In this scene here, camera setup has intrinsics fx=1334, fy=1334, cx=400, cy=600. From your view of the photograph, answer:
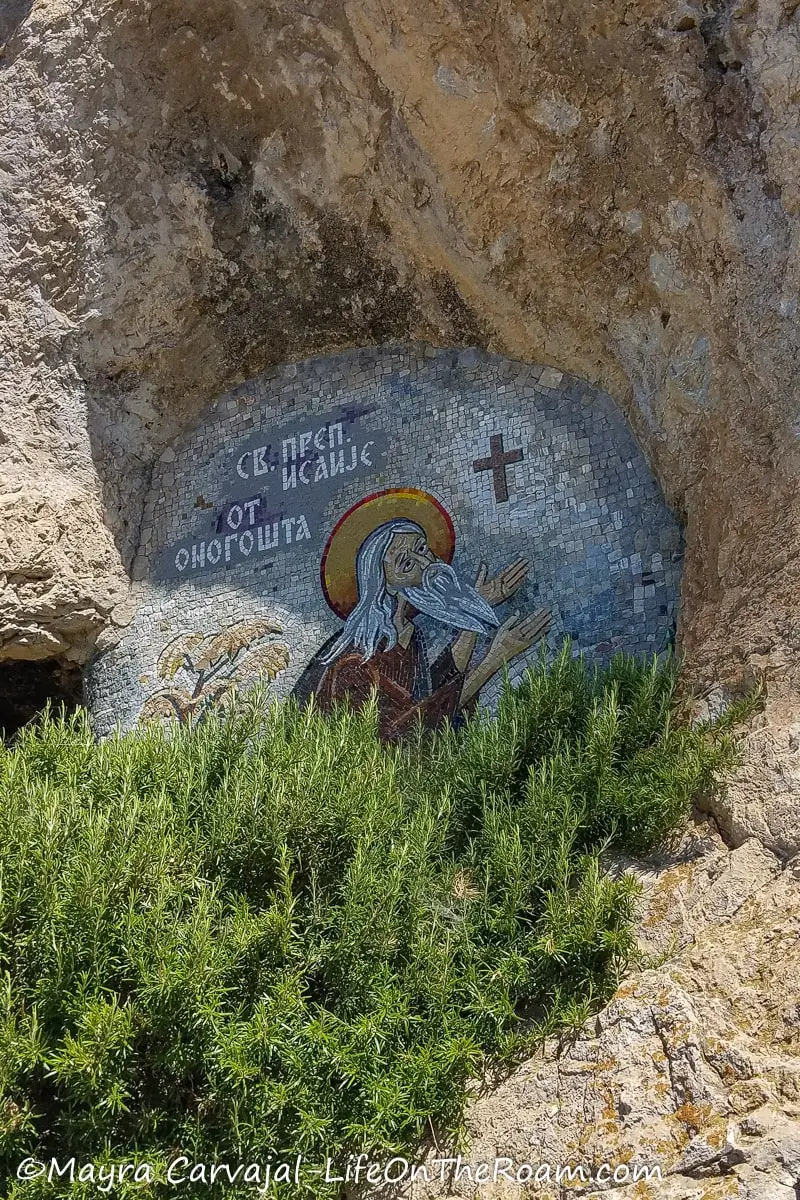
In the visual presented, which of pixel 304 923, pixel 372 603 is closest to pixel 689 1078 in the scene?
pixel 304 923

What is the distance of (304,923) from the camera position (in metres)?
4.43

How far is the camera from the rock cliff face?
5523mm

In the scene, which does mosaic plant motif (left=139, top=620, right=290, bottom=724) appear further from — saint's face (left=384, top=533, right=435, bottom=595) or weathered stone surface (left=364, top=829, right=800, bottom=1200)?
weathered stone surface (left=364, top=829, right=800, bottom=1200)

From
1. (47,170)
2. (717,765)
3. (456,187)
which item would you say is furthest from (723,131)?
(47,170)

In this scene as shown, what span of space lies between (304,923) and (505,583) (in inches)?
102

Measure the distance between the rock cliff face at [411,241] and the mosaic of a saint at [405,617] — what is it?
1.02 m

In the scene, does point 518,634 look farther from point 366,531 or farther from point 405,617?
point 366,531

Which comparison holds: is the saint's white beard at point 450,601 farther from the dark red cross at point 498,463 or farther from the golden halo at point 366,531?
the dark red cross at point 498,463

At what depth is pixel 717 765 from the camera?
15.6ft

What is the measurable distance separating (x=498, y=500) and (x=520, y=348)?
89cm

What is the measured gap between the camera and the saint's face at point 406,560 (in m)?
6.91

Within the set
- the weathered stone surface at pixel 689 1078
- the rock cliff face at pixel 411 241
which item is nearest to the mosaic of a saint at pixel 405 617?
the rock cliff face at pixel 411 241

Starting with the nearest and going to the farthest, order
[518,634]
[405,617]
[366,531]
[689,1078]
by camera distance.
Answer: [689,1078] < [518,634] < [405,617] < [366,531]

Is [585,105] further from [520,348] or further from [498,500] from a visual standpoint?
[498,500]
